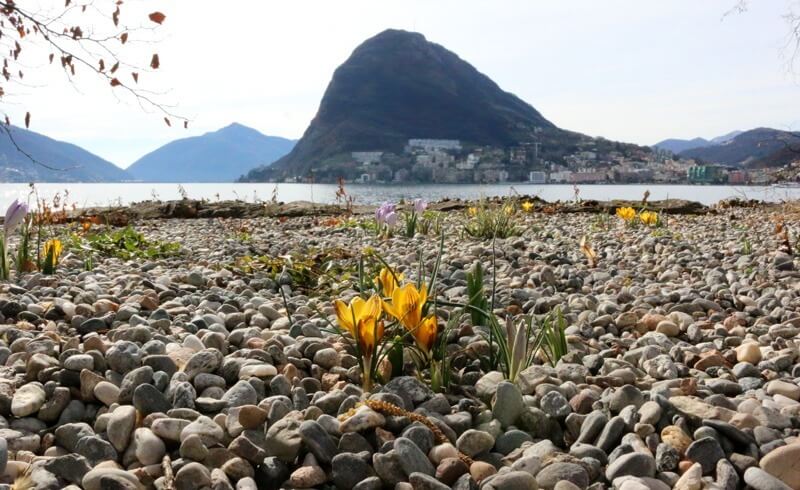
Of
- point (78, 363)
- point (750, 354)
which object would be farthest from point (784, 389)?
point (78, 363)

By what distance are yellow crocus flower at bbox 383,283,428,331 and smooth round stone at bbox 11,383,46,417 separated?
934 millimetres

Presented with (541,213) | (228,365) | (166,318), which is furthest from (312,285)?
(541,213)

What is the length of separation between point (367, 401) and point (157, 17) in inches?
83.3

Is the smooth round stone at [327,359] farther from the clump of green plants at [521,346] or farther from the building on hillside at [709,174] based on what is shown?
the building on hillside at [709,174]

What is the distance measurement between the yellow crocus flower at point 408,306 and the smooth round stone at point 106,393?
2.50 ft

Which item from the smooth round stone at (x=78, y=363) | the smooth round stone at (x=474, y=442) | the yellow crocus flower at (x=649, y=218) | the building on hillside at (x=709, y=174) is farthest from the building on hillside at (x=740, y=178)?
the smooth round stone at (x=78, y=363)

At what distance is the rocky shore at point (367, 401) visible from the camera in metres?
1.29

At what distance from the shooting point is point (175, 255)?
189 inches

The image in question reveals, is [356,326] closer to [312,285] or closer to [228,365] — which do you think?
[228,365]

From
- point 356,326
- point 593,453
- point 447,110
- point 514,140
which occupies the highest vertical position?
point 447,110

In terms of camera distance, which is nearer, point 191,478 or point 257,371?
point 191,478

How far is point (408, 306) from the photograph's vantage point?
1.76 m

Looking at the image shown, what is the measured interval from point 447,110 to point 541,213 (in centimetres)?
11283

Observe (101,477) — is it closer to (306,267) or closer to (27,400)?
(27,400)
